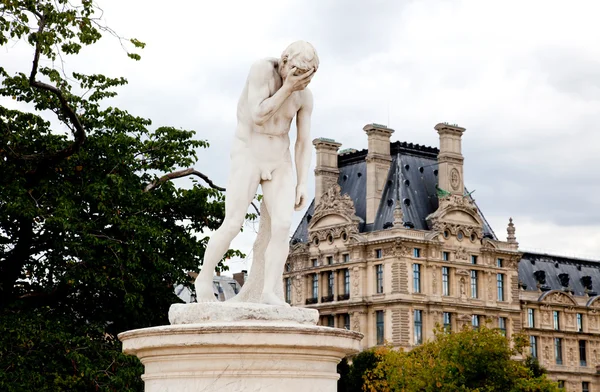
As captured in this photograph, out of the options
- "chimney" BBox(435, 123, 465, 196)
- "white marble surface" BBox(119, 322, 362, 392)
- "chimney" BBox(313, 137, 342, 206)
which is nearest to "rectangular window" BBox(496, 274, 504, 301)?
"chimney" BBox(435, 123, 465, 196)

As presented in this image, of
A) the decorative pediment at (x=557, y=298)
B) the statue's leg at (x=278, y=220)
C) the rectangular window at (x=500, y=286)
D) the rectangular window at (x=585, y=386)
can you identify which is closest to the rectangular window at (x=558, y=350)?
the rectangular window at (x=585, y=386)

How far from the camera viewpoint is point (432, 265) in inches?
3083

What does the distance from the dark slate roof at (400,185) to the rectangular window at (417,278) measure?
3.46 metres

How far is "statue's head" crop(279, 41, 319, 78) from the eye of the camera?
10.8 meters

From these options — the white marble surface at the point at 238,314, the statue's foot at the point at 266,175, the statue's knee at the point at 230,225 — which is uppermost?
the statue's foot at the point at 266,175

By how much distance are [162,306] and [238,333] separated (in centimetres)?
1611

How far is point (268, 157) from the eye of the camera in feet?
36.6

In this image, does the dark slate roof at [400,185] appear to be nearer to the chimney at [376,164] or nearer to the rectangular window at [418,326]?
the chimney at [376,164]

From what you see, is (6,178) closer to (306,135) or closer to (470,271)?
(306,135)

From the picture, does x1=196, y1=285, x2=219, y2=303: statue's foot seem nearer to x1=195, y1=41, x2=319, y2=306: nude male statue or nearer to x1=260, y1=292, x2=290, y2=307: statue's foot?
x1=195, y1=41, x2=319, y2=306: nude male statue

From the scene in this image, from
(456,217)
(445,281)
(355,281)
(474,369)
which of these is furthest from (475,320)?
(474,369)

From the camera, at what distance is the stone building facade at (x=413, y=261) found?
77312mm

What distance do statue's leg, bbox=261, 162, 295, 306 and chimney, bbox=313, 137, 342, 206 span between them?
72.7 metres

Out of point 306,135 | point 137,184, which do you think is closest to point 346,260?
point 137,184
